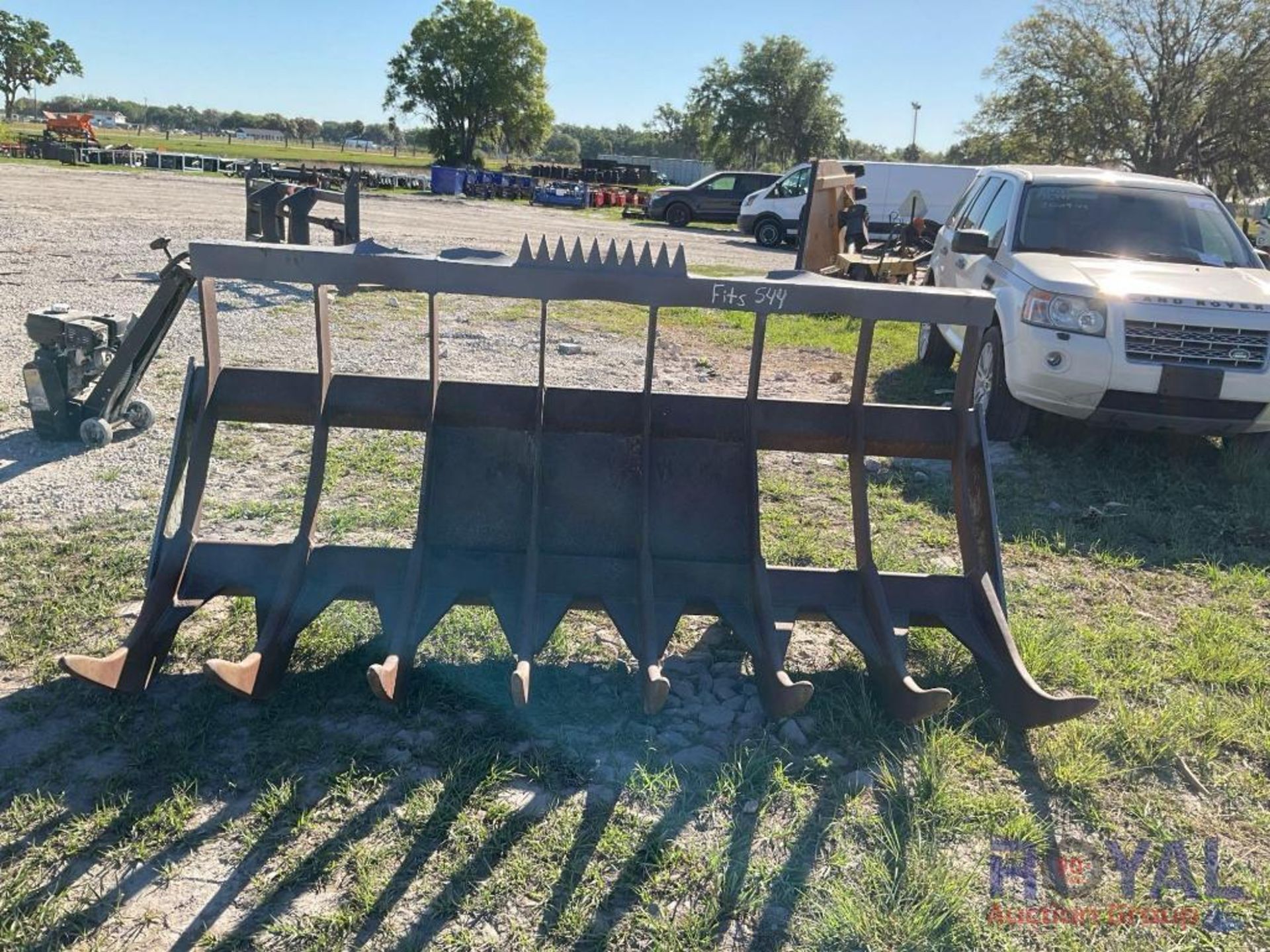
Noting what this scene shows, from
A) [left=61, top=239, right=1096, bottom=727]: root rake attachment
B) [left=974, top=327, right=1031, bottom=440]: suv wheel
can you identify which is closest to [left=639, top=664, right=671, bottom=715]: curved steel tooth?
[left=61, top=239, right=1096, bottom=727]: root rake attachment

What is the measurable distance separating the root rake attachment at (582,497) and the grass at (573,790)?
9.2 inches

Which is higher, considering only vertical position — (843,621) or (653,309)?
(653,309)

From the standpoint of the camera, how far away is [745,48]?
217 feet

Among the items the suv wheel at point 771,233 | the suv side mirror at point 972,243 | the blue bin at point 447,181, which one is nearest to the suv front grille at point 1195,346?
the suv side mirror at point 972,243

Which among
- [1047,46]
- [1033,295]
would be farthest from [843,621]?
[1047,46]

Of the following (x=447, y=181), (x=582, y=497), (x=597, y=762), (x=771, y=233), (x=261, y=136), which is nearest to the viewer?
(x=597, y=762)

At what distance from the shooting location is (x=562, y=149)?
397 ft

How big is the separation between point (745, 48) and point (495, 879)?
71434mm

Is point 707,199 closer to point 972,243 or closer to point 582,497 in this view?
point 972,243

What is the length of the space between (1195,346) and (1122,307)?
521 mm

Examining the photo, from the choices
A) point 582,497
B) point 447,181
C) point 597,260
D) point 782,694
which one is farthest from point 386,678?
point 447,181

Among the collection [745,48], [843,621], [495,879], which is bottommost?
[495,879]

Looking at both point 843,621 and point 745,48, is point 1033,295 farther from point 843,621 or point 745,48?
point 745,48

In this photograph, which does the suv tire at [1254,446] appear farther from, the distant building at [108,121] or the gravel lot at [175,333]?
the distant building at [108,121]
